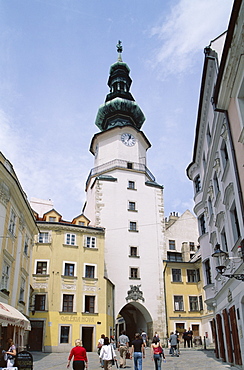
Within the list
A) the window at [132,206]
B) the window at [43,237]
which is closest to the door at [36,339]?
the window at [43,237]

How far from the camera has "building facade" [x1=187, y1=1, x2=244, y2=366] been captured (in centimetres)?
1114

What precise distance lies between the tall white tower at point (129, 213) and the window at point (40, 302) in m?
8.22

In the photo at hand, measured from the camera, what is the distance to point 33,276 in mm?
31078

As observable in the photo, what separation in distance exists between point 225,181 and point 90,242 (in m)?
21.5

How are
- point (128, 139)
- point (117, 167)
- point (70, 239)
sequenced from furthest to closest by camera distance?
point (128, 139) < point (117, 167) < point (70, 239)

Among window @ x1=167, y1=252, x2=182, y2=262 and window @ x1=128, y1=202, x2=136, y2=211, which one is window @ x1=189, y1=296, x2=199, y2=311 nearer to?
window @ x1=167, y1=252, x2=182, y2=262

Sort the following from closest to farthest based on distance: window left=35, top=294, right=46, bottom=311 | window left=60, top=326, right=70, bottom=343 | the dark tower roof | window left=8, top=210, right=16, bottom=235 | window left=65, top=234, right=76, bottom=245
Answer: window left=8, top=210, right=16, bottom=235, window left=60, top=326, right=70, bottom=343, window left=35, top=294, right=46, bottom=311, window left=65, top=234, right=76, bottom=245, the dark tower roof

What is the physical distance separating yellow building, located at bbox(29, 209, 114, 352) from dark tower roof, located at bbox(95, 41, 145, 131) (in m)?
19.7

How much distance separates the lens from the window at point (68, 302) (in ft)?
101

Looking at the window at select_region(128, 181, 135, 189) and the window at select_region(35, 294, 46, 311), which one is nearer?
the window at select_region(35, 294, 46, 311)

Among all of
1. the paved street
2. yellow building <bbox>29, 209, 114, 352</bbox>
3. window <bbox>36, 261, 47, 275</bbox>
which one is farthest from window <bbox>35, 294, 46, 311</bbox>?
the paved street

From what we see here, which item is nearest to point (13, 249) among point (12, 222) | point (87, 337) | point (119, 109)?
point (12, 222)

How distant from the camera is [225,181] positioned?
14.2 m

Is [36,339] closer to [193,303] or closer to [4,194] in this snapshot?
[4,194]
